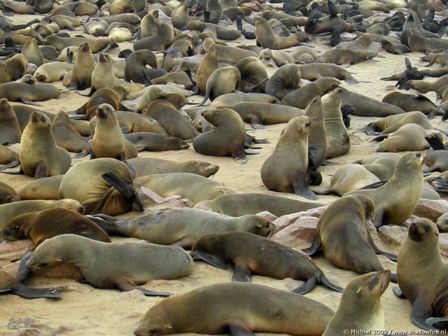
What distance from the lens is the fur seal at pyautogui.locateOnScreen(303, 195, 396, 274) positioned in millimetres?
4867

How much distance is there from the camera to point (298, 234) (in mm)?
5293

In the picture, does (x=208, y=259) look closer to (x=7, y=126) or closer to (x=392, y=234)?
(x=392, y=234)

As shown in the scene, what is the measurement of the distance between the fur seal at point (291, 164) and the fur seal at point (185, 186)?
75 cm

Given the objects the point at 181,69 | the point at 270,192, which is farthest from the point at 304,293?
the point at 181,69

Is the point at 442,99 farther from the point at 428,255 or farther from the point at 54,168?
the point at 428,255

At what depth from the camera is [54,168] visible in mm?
7500

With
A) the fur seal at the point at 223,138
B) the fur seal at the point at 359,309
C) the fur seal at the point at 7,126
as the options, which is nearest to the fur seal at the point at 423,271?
the fur seal at the point at 359,309

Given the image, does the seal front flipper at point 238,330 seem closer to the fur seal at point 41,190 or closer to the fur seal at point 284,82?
the fur seal at point 41,190

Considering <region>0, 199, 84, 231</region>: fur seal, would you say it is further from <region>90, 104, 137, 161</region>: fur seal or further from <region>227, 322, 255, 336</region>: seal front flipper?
<region>227, 322, 255, 336</region>: seal front flipper

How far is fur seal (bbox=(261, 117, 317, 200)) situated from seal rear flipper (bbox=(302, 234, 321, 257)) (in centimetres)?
187

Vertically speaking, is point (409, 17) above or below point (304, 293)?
below

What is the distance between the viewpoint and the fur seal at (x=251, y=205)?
6082 mm

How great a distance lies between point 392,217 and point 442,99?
6383mm

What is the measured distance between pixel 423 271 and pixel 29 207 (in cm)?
300
